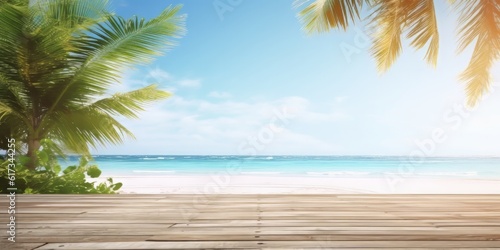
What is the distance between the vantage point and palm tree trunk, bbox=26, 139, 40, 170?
4660mm

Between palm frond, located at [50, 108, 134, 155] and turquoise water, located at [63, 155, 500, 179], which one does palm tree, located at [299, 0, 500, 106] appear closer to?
palm frond, located at [50, 108, 134, 155]

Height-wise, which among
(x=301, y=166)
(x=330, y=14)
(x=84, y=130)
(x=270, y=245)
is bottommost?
(x=270, y=245)

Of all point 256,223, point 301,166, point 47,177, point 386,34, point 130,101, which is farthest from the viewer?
point 301,166

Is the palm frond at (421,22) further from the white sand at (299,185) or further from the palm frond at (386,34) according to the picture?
the white sand at (299,185)

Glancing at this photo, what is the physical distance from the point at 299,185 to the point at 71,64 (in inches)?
406

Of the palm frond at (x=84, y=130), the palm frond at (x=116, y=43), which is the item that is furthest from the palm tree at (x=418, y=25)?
the palm frond at (x=84, y=130)

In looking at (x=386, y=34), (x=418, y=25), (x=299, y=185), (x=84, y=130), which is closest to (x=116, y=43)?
(x=84, y=130)

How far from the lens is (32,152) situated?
473cm

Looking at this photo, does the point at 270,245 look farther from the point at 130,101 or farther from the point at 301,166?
the point at 301,166

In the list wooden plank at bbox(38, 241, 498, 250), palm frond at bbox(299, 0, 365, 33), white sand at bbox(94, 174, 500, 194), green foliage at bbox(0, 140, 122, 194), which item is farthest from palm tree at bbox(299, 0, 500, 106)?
white sand at bbox(94, 174, 500, 194)

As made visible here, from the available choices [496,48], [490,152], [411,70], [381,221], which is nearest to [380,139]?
[411,70]

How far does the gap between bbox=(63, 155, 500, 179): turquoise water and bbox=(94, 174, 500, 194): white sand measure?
1.46 meters

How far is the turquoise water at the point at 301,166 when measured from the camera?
18125mm

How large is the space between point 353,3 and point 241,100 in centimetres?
2343
